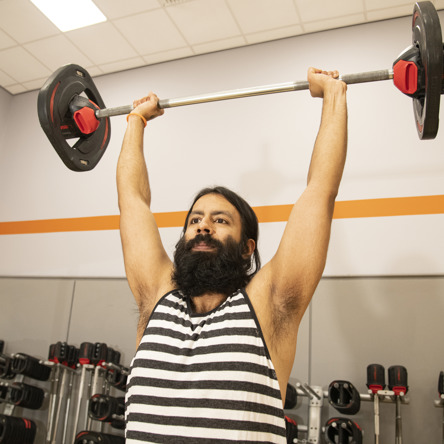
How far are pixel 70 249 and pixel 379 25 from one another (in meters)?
3.12

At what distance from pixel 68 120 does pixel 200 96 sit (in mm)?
620

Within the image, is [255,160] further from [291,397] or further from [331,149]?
[331,149]

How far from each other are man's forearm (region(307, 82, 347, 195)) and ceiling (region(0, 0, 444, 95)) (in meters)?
2.44

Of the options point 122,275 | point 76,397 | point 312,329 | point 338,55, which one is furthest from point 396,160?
point 76,397

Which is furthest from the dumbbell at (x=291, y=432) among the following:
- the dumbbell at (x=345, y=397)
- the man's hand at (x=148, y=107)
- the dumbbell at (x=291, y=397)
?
the man's hand at (x=148, y=107)

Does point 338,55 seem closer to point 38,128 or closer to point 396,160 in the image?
point 396,160

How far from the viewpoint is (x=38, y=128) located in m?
4.86


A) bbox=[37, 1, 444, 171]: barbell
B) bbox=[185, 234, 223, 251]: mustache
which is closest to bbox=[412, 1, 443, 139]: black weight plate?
bbox=[37, 1, 444, 171]: barbell

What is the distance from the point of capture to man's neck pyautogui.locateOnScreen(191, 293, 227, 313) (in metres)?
A: 1.49

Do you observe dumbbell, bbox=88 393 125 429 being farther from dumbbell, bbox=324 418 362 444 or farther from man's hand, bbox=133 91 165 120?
man's hand, bbox=133 91 165 120

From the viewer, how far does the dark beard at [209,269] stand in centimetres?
152

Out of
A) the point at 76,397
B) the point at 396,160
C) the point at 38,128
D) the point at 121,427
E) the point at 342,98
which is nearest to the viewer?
the point at 342,98

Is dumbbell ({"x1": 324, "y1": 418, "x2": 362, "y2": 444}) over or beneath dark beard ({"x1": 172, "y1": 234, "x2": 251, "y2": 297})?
beneath

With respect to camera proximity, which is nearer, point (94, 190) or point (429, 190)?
point (429, 190)
